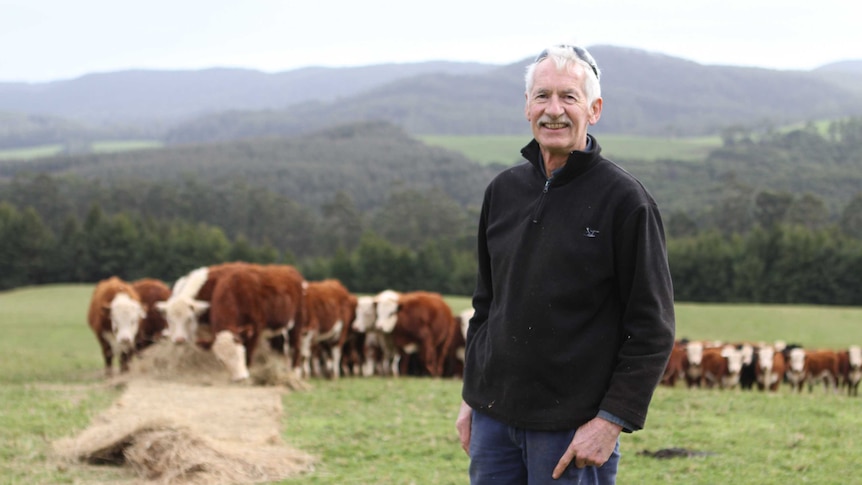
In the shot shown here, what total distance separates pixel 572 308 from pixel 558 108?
811 mm

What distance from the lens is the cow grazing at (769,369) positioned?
54.2ft

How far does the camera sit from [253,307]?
42.3 feet

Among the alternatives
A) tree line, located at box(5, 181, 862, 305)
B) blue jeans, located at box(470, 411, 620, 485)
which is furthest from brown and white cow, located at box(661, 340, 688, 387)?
tree line, located at box(5, 181, 862, 305)

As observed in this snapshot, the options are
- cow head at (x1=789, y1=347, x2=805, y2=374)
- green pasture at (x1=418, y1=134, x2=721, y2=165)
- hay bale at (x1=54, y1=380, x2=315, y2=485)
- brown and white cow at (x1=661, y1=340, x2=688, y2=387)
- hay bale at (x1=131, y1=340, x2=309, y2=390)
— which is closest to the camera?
hay bale at (x1=54, y1=380, x2=315, y2=485)

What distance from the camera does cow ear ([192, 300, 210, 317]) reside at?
13078 millimetres

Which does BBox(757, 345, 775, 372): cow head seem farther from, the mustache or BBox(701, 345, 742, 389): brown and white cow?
the mustache

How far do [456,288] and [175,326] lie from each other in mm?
42715

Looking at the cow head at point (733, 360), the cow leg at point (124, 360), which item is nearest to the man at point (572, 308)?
the cow leg at point (124, 360)

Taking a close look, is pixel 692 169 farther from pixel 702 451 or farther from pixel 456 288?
pixel 702 451

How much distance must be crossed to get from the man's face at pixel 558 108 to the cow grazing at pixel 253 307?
9.15 metres

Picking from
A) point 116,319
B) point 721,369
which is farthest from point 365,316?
point 721,369

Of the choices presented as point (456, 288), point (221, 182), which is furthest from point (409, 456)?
point (221, 182)

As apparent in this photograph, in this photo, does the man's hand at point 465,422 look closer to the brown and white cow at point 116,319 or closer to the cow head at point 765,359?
the brown and white cow at point 116,319

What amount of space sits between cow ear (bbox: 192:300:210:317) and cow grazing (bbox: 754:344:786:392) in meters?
10.2
